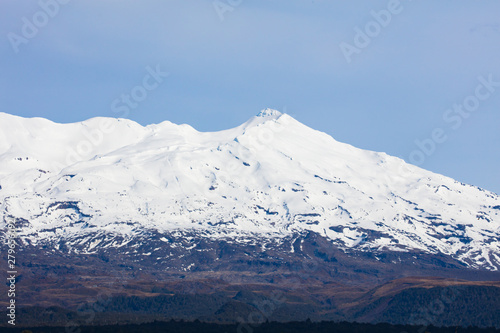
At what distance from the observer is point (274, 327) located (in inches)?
6988

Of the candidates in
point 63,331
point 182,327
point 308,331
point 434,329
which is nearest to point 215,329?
point 182,327

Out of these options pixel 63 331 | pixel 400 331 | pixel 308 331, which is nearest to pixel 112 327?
pixel 63 331

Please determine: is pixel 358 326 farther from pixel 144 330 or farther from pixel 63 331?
pixel 63 331

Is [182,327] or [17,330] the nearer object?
[182,327]

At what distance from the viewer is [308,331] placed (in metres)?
171

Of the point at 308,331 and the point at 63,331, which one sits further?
the point at 63,331

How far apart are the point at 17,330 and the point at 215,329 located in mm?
48422

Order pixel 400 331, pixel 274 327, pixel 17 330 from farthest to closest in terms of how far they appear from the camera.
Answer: pixel 17 330 → pixel 274 327 → pixel 400 331

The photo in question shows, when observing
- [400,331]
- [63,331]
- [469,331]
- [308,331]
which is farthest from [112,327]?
[469,331]

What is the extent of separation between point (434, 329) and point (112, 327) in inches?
2682

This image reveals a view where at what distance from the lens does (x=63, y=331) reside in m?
184

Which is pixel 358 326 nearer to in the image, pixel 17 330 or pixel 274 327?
pixel 274 327

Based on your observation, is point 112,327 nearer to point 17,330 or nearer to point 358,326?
point 17,330

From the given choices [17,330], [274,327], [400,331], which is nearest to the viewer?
[400,331]
